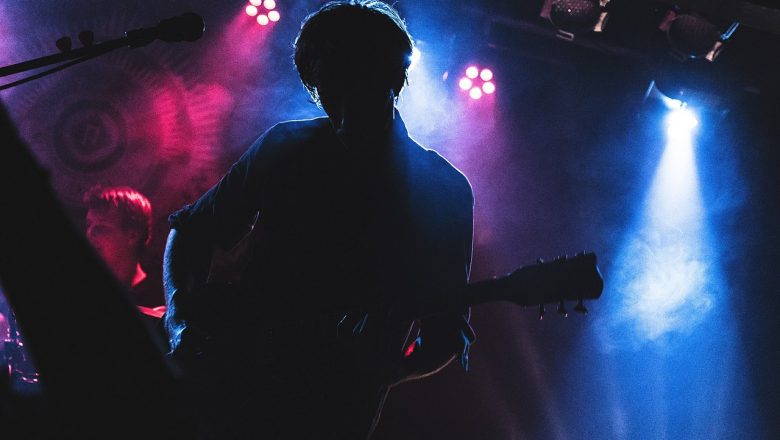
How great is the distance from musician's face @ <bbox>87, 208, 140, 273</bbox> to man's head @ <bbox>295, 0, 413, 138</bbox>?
3.58 metres

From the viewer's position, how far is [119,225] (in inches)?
193

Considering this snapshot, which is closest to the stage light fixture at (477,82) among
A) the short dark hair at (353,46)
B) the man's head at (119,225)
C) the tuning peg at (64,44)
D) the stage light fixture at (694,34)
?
the stage light fixture at (694,34)

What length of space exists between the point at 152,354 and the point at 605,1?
505 centimetres

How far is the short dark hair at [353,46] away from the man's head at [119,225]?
3.46 m

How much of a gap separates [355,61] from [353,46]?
0.07 metres

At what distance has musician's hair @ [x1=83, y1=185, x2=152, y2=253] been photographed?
4.94 m

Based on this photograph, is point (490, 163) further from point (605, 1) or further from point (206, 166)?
point (206, 166)

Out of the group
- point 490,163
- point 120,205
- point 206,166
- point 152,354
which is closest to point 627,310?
point 490,163

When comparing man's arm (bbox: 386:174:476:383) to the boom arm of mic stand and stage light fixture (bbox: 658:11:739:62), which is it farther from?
stage light fixture (bbox: 658:11:739:62)

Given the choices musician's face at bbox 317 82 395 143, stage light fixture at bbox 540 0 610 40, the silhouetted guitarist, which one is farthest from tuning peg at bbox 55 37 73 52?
stage light fixture at bbox 540 0 610 40

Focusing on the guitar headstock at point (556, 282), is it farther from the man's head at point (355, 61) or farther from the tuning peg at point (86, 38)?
the tuning peg at point (86, 38)

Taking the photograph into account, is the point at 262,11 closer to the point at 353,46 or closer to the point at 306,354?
the point at 353,46

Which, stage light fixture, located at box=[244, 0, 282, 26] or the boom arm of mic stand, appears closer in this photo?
the boom arm of mic stand

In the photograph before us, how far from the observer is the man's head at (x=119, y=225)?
4.93m
